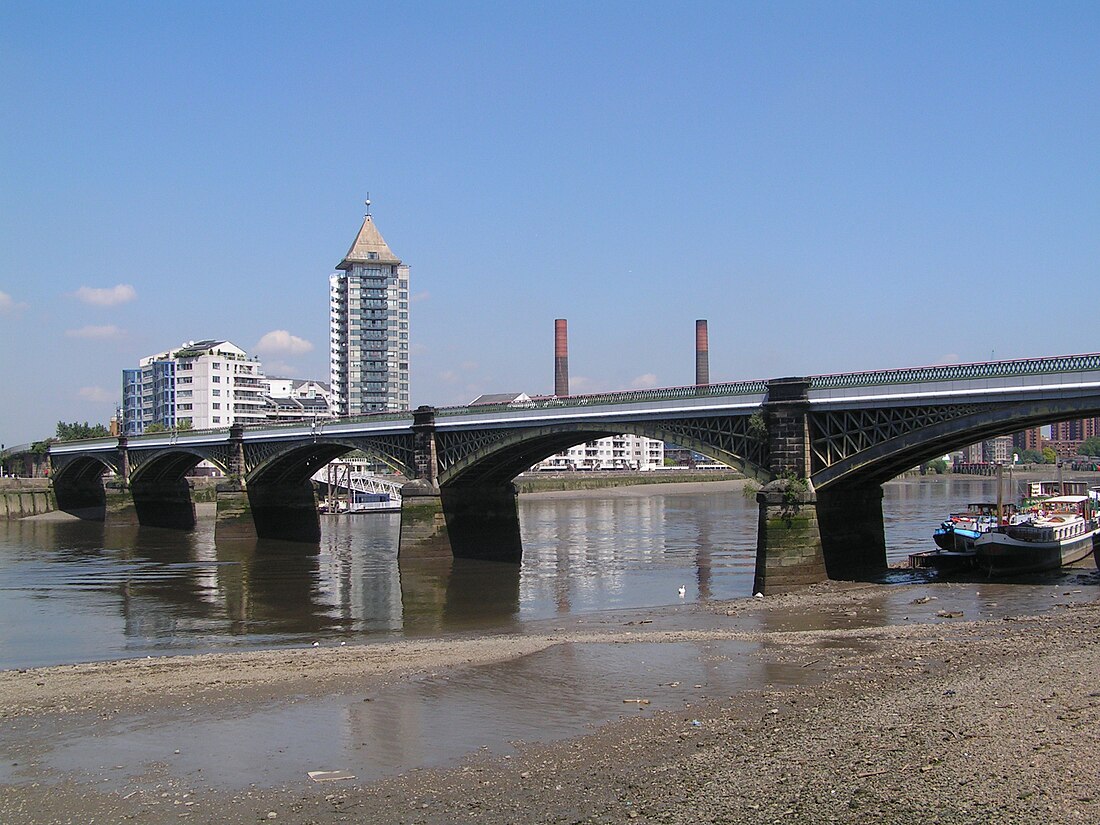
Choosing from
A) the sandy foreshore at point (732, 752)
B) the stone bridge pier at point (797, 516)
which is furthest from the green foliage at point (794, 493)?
the sandy foreshore at point (732, 752)

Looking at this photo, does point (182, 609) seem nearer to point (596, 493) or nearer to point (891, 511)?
point (891, 511)

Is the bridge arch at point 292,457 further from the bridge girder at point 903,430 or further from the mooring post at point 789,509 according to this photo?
the bridge girder at point 903,430

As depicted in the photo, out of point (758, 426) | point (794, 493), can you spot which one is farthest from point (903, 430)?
point (758, 426)

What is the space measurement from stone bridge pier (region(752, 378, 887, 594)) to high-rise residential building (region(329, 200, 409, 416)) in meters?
137

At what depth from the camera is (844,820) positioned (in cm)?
1368

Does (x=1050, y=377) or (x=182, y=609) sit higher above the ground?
(x=1050, y=377)

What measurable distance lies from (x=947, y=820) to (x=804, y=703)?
780cm

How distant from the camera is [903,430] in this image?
137ft

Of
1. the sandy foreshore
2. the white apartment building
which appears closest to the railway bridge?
the sandy foreshore

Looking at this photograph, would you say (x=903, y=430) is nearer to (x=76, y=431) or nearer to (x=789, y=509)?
(x=789, y=509)

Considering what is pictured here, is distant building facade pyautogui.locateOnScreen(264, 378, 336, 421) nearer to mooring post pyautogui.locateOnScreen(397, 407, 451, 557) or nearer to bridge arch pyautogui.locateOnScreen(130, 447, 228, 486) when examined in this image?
bridge arch pyautogui.locateOnScreen(130, 447, 228, 486)

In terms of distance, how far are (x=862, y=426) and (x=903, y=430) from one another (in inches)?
68.9

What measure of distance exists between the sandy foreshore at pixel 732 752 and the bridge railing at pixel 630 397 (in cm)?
2141

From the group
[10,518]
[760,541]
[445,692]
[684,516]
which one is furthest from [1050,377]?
[10,518]
